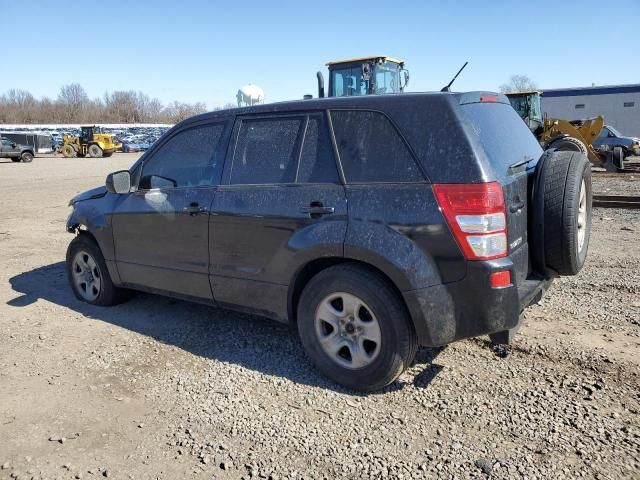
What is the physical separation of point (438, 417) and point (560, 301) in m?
2.42

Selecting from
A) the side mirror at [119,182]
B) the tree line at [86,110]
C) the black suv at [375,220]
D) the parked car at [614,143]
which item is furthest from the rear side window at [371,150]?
the tree line at [86,110]

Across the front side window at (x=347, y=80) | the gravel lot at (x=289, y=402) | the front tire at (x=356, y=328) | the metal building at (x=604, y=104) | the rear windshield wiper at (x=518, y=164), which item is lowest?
the gravel lot at (x=289, y=402)

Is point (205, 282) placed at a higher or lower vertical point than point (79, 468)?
higher

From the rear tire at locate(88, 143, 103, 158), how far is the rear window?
43.7 meters

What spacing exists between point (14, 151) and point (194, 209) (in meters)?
39.9

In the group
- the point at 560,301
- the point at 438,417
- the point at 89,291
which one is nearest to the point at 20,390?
the point at 89,291

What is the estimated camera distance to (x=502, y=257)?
118 inches

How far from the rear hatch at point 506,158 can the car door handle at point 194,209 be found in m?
2.07

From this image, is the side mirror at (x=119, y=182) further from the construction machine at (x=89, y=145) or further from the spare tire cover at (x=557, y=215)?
the construction machine at (x=89, y=145)

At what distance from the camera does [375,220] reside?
125 inches

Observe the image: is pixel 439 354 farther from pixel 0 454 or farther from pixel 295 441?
pixel 0 454

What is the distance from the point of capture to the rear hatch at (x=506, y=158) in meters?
3.05

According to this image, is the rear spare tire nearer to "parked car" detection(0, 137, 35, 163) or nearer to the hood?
the hood

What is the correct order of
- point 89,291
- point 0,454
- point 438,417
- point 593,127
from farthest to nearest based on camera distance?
point 593,127 < point 89,291 < point 438,417 < point 0,454
